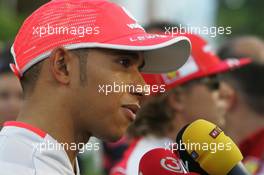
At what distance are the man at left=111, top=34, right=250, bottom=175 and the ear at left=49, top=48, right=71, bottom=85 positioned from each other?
5.61ft

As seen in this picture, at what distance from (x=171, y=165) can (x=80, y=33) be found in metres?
0.56

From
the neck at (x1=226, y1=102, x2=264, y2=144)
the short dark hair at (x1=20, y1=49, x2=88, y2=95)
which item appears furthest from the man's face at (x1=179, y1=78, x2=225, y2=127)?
the short dark hair at (x1=20, y1=49, x2=88, y2=95)

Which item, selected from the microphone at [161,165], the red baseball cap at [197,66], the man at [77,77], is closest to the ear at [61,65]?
the man at [77,77]

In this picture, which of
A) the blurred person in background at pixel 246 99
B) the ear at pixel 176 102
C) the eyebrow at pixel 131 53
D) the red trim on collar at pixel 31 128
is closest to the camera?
the red trim on collar at pixel 31 128

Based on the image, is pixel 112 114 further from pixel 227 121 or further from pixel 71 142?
pixel 227 121

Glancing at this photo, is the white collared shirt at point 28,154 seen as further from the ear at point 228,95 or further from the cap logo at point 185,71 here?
the ear at point 228,95

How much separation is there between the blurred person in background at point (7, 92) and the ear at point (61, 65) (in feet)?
8.03

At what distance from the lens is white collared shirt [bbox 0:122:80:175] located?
2590mm

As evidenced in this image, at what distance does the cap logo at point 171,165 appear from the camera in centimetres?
279

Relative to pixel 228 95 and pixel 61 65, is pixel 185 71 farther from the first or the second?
pixel 61 65

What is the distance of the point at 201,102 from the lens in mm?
4562

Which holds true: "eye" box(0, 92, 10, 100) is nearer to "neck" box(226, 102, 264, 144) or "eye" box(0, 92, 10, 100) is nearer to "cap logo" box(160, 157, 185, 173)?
"neck" box(226, 102, 264, 144)

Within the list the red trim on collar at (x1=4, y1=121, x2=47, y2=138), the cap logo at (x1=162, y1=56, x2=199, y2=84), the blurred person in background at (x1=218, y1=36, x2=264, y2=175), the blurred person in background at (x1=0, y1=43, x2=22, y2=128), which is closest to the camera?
the red trim on collar at (x1=4, y1=121, x2=47, y2=138)

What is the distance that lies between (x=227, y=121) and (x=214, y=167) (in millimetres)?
2872
